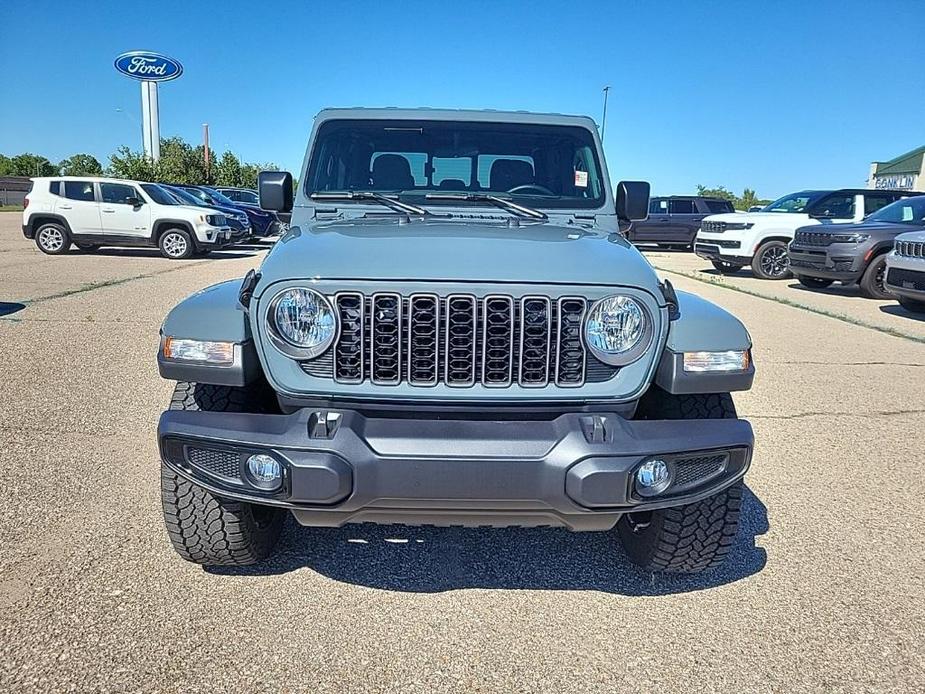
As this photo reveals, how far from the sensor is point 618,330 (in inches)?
101

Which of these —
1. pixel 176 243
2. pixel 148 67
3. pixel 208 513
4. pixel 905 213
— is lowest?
pixel 208 513

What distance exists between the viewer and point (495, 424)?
241cm

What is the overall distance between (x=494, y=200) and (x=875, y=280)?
34.4ft

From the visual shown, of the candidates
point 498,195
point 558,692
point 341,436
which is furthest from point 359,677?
point 498,195

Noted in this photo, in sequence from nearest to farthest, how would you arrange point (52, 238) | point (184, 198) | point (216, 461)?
point (216, 461) → point (52, 238) → point (184, 198)

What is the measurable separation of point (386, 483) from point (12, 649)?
1.37 m

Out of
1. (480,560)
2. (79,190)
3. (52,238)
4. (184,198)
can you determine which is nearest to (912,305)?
(480,560)

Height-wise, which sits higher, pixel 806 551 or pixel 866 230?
pixel 866 230

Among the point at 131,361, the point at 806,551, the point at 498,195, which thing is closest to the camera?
the point at 806,551

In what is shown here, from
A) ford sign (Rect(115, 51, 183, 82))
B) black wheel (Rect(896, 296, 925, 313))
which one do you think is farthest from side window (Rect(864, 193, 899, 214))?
ford sign (Rect(115, 51, 183, 82))

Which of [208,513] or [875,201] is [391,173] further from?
[875,201]

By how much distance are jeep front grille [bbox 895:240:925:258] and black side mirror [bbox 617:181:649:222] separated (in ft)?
23.6

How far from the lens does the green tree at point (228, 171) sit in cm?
4831

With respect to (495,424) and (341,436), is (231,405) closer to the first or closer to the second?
(341,436)
